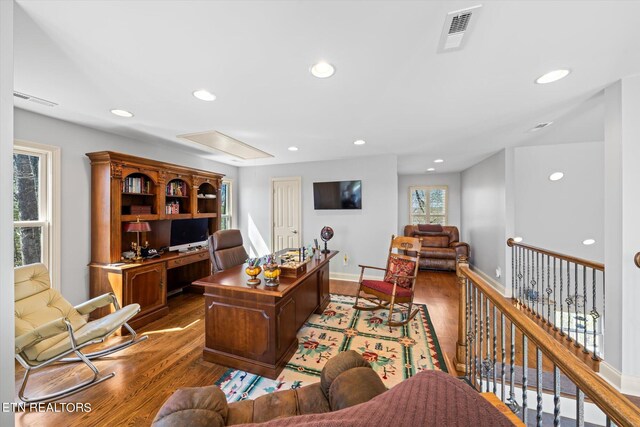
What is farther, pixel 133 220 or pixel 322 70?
pixel 133 220

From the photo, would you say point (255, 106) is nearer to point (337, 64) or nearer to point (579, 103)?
point (337, 64)

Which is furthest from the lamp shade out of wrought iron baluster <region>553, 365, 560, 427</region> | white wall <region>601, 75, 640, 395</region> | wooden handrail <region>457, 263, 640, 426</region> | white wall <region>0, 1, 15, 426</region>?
white wall <region>601, 75, 640, 395</region>

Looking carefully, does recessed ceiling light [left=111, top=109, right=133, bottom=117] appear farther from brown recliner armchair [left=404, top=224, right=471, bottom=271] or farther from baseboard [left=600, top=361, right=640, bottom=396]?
brown recliner armchair [left=404, top=224, right=471, bottom=271]

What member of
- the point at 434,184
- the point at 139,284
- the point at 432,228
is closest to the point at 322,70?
the point at 139,284

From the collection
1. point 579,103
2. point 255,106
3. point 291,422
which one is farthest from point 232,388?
point 579,103

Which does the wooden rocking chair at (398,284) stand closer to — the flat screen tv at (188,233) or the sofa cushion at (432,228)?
the flat screen tv at (188,233)

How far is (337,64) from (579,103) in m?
2.57

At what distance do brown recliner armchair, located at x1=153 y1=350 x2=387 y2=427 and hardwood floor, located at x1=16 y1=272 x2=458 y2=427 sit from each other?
1061 mm

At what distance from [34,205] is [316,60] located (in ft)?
11.1

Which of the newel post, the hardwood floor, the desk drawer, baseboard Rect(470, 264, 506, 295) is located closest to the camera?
the hardwood floor

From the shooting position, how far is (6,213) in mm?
1089

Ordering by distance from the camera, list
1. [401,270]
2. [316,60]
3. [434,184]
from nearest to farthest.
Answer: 1. [316,60]
2. [401,270]
3. [434,184]

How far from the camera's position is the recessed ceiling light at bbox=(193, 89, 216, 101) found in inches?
80.5

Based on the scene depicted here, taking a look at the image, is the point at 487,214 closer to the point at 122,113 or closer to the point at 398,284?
the point at 398,284
